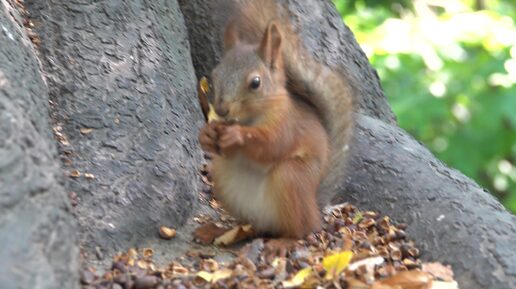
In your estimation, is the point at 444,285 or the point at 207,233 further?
the point at 207,233

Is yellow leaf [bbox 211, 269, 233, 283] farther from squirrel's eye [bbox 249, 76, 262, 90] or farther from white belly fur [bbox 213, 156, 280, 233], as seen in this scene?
squirrel's eye [bbox 249, 76, 262, 90]

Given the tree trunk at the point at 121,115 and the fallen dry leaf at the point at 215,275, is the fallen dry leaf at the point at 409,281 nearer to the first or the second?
the fallen dry leaf at the point at 215,275

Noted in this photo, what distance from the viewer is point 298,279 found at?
2.67m

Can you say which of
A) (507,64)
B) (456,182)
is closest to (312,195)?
(456,182)

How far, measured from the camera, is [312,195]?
9.96 feet

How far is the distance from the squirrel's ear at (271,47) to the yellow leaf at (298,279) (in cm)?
69

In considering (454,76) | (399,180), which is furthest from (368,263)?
(454,76)

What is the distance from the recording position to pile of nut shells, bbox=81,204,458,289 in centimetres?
264

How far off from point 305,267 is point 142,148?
2.25 ft

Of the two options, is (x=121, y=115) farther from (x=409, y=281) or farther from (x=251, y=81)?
(x=409, y=281)

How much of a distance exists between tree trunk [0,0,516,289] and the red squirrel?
220 mm

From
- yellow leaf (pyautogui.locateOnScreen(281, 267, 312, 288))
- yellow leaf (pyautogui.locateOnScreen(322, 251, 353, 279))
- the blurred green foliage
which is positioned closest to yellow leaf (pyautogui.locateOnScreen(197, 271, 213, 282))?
yellow leaf (pyautogui.locateOnScreen(281, 267, 312, 288))

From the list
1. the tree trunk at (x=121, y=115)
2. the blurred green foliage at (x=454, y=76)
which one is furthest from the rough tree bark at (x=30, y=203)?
the blurred green foliage at (x=454, y=76)

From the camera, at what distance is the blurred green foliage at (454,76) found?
19.2 feet
